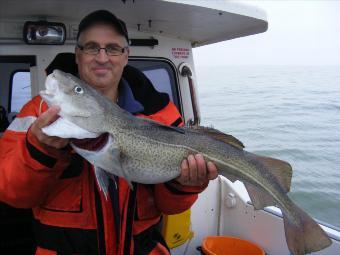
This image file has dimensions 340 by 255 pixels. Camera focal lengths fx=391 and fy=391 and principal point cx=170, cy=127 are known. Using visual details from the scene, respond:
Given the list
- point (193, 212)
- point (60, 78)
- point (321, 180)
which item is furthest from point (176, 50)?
point (321, 180)

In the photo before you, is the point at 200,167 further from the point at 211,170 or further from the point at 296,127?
the point at 296,127

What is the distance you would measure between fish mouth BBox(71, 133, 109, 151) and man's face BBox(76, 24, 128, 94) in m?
0.58

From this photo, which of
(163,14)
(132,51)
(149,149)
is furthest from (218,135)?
(132,51)

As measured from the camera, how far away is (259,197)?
256cm

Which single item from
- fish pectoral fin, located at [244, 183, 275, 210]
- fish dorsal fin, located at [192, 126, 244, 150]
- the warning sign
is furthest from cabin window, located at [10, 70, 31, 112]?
fish pectoral fin, located at [244, 183, 275, 210]

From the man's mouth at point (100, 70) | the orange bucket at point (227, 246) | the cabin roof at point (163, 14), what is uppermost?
the cabin roof at point (163, 14)

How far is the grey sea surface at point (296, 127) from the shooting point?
10172mm

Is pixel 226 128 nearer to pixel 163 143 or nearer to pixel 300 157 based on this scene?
pixel 300 157

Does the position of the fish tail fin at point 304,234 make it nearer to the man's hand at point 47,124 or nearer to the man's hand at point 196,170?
the man's hand at point 196,170

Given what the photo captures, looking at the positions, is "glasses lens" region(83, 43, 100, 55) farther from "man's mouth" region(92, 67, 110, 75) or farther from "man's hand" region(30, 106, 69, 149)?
"man's hand" region(30, 106, 69, 149)

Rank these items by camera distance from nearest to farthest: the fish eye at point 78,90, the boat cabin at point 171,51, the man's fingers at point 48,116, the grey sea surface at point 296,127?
the man's fingers at point 48,116, the fish eye at point 78,90, the boat cabin at point 171,51, the grey sea surface at point 296,127

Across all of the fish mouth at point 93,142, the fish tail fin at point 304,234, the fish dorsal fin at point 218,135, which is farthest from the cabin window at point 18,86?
the fish tail fin at point 304,234

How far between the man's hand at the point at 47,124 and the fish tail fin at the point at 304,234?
1.51 metres

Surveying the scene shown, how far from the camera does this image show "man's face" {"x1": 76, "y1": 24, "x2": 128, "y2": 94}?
2.59 m
